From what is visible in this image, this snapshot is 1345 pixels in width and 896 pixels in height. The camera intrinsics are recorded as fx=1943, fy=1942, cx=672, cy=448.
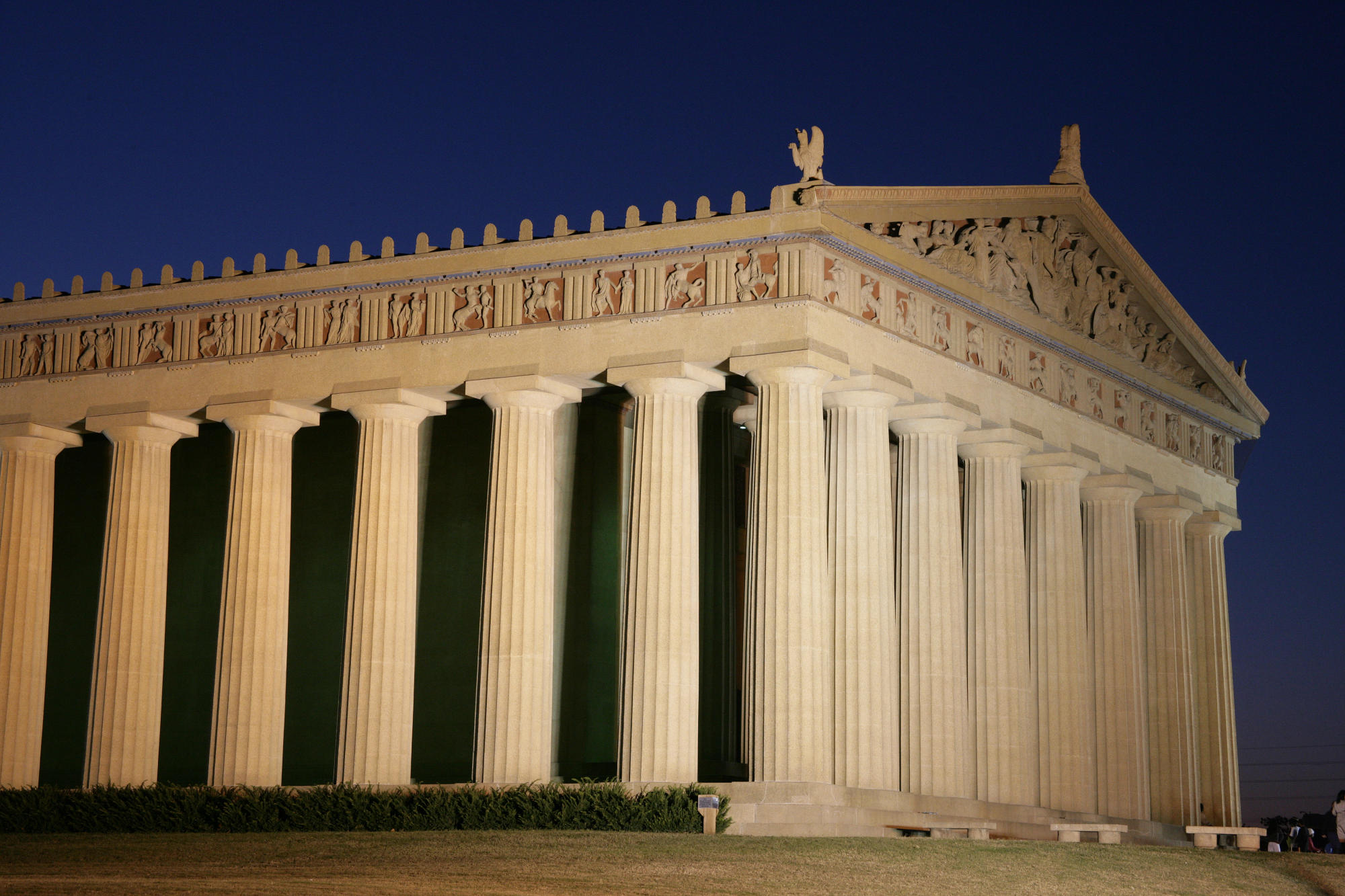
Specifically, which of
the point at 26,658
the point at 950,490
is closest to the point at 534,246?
the point at 950,490

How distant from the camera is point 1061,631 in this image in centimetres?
5881

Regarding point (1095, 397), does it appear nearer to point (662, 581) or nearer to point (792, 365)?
point (792, 365)

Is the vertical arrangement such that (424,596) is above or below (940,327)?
below

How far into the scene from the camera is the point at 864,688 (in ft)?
162

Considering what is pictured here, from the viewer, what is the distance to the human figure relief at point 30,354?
58.6 m

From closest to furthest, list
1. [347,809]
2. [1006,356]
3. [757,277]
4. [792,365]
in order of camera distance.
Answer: [347,809] < [792,365] < [757,277] < [1006,356]

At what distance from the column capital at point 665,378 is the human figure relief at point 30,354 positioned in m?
19.4

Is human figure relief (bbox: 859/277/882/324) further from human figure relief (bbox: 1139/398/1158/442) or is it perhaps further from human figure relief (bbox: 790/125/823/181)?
human figure relief (bbox: 1139/398/1158/442)

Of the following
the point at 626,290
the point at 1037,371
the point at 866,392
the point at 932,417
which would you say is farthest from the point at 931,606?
the point at 626,290

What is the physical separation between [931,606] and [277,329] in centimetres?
1997

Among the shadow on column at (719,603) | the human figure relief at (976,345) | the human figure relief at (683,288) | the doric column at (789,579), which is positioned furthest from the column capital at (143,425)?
the human figure relief at (976,345)

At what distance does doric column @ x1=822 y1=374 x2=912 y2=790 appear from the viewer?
161 ft

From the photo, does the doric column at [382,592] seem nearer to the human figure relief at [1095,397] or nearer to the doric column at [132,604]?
the doric column at [132,604]

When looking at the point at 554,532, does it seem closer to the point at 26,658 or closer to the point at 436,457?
the point at 436,457
